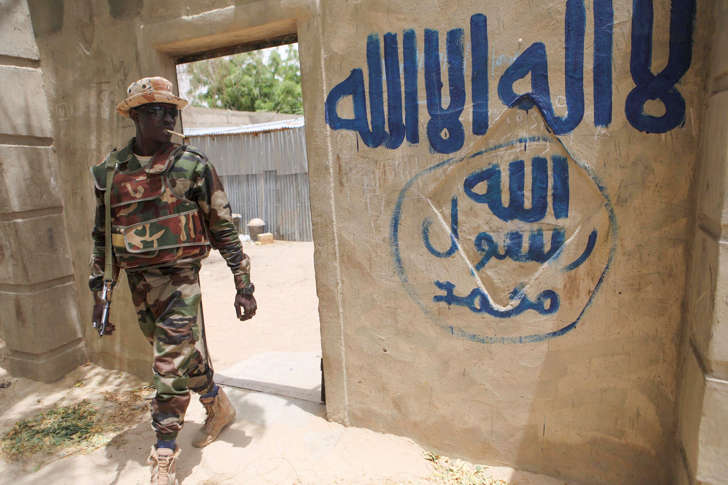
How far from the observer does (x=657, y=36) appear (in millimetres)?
1707

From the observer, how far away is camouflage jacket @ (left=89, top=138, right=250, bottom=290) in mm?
2172

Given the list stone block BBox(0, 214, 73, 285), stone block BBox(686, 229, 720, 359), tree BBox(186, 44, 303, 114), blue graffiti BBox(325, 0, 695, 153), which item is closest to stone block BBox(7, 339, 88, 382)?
stone block BBox(0, 214, 73, 285)

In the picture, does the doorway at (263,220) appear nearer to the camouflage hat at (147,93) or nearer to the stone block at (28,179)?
the camouflage hat at (147,93)

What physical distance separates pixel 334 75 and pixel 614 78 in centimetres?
128

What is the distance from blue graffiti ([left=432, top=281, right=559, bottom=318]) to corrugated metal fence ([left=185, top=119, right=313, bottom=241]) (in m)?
8.97

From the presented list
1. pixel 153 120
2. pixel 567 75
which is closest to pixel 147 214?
pixel 153 120

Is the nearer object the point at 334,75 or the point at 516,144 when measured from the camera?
the point at 516,144

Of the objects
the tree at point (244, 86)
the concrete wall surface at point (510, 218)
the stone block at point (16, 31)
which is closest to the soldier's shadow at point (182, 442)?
the concrete wall surface at point (510, 218)

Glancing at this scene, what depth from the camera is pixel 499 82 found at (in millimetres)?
1944

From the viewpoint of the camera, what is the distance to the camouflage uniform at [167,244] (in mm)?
2133

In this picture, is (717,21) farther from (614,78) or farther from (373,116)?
(373,116)

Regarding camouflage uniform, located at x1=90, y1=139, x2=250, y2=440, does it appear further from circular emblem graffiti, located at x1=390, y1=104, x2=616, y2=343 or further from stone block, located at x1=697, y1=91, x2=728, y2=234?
stone block, located at x1=697, y1=91, x2=728, y2=234

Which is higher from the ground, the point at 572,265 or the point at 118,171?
the point at 118,171

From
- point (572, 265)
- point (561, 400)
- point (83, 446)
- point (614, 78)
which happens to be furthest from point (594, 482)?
point (83, 446)
